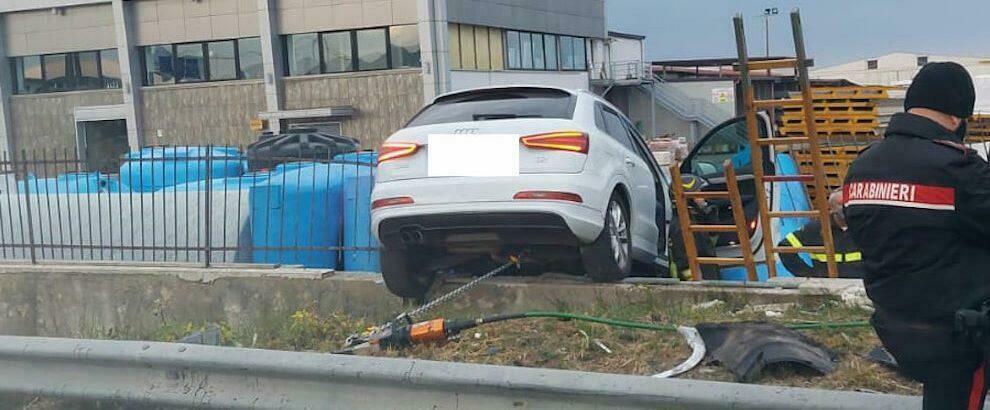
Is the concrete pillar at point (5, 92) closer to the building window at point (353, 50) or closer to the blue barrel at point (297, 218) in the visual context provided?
the building window at point (353, 50)

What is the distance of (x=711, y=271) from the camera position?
7660 mm

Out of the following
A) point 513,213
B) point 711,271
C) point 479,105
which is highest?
point 479,105

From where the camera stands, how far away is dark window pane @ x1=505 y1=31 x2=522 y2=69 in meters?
39.6

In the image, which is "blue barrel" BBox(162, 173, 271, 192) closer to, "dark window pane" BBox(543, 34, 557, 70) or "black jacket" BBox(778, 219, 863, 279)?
"black jacket" BBox(778, 219, 863, 279)

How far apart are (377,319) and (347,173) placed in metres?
1.63

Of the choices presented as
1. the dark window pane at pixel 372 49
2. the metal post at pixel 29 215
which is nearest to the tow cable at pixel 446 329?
the metal post at pixel 29 215

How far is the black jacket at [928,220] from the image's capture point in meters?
2.69

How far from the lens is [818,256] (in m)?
7.04

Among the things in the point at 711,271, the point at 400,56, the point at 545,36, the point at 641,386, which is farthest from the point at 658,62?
the point at 641,386

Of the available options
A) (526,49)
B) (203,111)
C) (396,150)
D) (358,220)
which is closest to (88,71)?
(203,111)

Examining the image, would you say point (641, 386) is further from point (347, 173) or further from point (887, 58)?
point (887, 58)

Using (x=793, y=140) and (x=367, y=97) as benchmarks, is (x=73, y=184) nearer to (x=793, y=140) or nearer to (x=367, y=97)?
(x=793, y=140)

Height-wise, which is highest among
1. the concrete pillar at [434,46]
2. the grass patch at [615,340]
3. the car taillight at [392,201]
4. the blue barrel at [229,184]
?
the concrete pillar at [434,46]

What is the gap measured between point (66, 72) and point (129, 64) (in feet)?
13.2
